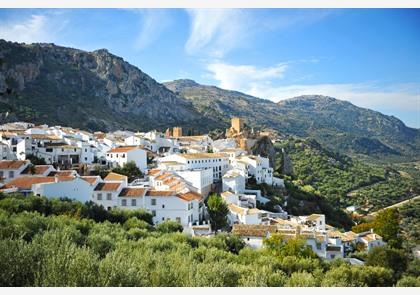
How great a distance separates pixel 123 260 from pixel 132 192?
10.9 metres

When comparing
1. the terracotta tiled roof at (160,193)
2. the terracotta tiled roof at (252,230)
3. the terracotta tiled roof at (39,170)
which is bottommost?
the terracotta tiled roof at (252,230)

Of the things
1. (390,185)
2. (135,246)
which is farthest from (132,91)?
(135,246)

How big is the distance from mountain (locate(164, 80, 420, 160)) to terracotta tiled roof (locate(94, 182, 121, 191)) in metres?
22.3

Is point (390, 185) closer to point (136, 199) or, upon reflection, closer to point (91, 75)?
point (136, 199)

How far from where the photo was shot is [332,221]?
1055 inches

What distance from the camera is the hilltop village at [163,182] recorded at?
15375 mm

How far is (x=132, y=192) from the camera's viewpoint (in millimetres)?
16125

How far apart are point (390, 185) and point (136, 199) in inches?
1403

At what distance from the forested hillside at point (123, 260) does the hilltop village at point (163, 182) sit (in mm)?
2824

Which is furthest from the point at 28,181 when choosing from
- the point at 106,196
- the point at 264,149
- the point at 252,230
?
the point at 264,149

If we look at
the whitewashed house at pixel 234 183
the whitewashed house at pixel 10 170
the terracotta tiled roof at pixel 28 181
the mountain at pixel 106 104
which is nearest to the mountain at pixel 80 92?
the mountain at pixel 106 104

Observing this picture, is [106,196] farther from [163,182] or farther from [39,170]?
[163,182]

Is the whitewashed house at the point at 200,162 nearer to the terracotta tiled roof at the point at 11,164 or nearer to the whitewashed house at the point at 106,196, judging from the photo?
the whitewashed house at the point at 106,196
